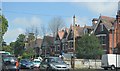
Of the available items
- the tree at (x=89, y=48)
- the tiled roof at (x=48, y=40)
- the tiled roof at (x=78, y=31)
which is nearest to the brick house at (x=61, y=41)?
the tiled roof at (x=48, y=40)

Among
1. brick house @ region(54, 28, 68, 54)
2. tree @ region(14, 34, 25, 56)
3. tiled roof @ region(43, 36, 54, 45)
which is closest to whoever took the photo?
brick house @ region(54, 28, 68, 54)

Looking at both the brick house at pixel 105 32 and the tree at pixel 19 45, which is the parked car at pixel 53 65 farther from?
the tree at pixel 19 45

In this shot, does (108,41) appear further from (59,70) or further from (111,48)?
(59,70)

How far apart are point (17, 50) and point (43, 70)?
101563 millimetres

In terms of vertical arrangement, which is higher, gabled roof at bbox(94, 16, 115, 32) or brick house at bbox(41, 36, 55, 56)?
gabled roof at bbox(94, 16, 115, 32)

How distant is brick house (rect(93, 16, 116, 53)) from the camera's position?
227 feet

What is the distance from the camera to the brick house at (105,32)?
69.1 m

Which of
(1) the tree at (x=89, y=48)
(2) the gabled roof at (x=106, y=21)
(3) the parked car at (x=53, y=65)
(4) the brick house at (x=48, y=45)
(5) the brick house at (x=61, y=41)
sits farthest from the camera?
(4) the brick house at (x=48, y=45)

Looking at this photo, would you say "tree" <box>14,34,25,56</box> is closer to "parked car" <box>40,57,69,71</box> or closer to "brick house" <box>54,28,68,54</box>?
"brick house" <box>54,28,68,54</box>

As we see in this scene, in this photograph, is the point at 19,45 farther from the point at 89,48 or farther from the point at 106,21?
the point at 89,48

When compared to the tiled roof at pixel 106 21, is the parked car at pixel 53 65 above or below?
below

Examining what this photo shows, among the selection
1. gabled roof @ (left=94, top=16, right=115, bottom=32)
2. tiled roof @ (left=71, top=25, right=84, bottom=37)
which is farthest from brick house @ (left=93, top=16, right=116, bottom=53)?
tiled roof @ (left=71, top=25, right=84, bottom=37)

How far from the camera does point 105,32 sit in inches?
2781

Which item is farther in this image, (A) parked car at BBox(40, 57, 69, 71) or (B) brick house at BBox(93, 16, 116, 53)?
(B) brick house at BBox(93, 16, 116, 53)
